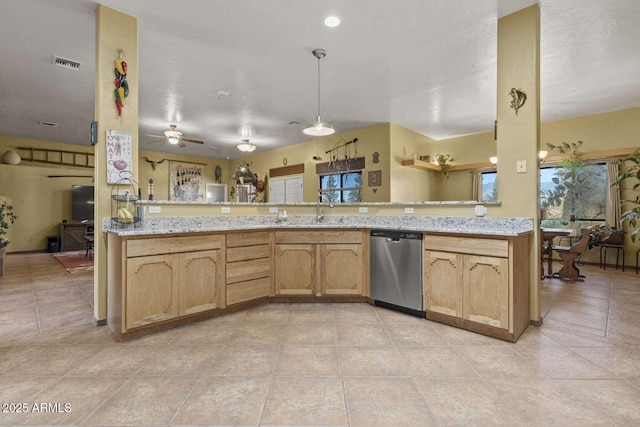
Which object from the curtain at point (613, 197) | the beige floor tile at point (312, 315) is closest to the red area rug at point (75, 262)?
the beige floor tile at point (312, 315)

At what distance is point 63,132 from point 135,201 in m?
5.79

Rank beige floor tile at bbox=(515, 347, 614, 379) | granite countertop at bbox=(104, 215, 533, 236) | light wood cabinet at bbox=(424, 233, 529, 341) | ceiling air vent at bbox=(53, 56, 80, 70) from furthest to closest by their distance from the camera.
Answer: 1. ceiling air vent at bbox=(53, 56, 80, 70)
2. granite countertop at bbox=(104, 215, 533, 236)
3. light wood cabinet at bbox=(424, 233, 529, 341)
4. beige floor tile at bbox=(515, 347, 614, 379)

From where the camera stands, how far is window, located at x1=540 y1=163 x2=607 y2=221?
564 centimetres

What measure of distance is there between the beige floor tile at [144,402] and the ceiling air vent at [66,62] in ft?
12.2

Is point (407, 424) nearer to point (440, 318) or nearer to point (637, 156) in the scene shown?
point (440, 318)

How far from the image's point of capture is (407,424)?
145 centimetres

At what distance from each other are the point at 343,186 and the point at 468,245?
15.9 ft

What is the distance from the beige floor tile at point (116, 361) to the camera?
1.91 metres

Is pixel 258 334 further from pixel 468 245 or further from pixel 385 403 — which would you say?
pixel 468 245

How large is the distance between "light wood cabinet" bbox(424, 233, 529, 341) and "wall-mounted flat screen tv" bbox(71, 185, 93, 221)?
8.55 m

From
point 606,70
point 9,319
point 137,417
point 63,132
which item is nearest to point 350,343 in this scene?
point 137,417

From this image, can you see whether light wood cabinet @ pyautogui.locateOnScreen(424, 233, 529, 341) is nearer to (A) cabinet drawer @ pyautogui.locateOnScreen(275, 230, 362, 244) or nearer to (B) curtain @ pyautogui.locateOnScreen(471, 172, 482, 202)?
(A) cabinet drawer @ pyautogui.locateOnScreen(275, 230, 362, 244)

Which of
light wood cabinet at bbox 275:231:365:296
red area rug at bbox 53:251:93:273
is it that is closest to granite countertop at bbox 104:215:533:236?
light wood cabinet at bbox 275:231:365:296

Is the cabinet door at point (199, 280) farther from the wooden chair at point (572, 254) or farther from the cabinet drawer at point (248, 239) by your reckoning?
the wooden chair at point (572, 254)
